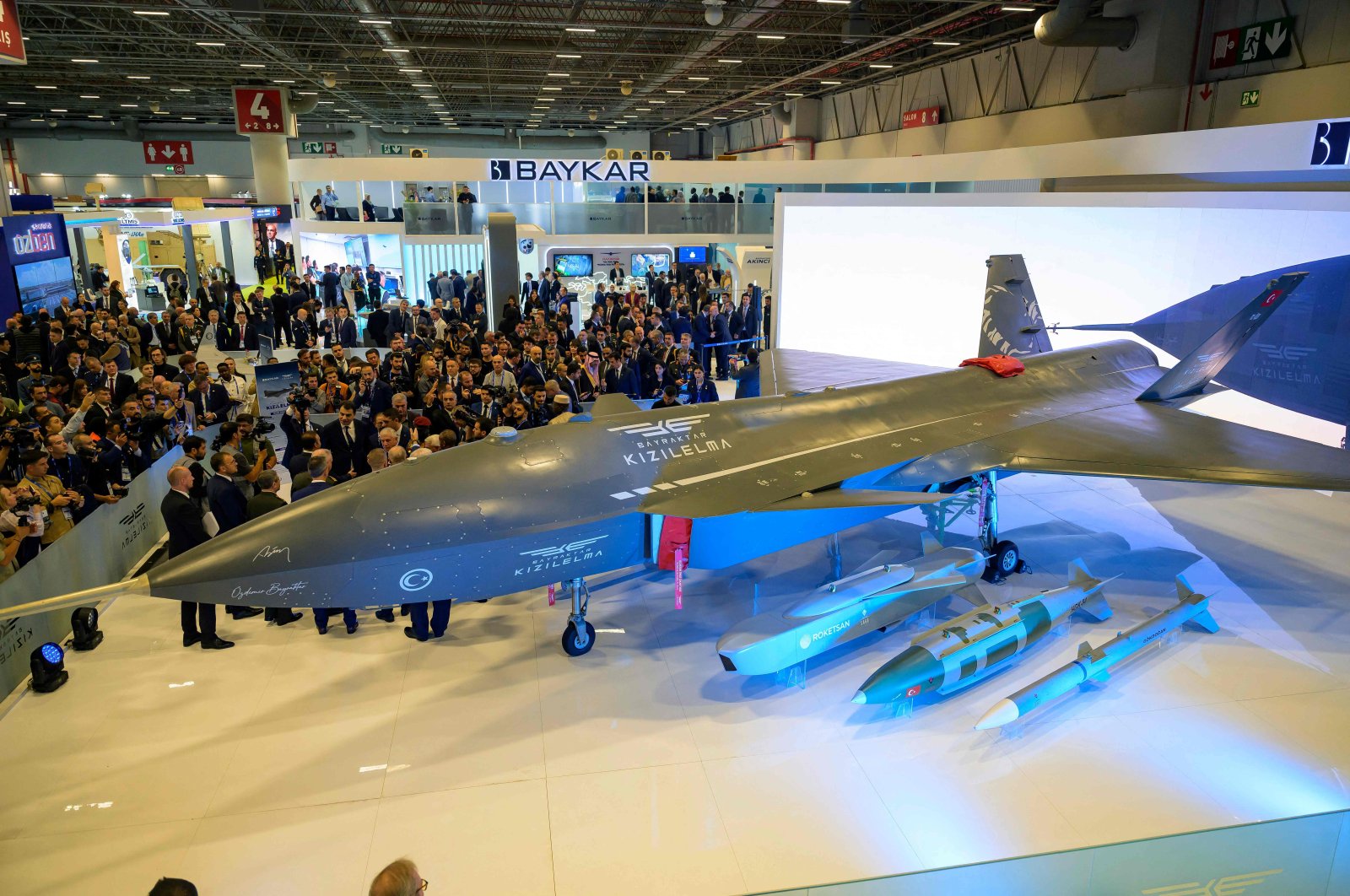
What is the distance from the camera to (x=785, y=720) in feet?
24.8

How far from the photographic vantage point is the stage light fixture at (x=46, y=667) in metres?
7.70

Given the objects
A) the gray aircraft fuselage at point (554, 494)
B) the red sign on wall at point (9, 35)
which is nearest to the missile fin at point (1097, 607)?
the gray aircraft fuselage at point (554, 494)

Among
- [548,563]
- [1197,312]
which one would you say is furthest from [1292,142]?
[548,563]

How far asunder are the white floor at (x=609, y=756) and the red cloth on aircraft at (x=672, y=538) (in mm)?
1080

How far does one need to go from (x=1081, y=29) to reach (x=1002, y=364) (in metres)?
15.0

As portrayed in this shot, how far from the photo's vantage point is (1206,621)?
8992 millimetres

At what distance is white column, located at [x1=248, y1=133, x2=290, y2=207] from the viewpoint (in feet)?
108

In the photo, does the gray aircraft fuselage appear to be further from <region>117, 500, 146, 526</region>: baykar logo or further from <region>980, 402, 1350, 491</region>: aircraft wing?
<region>117, 500, 146, 526</region>: baykar logo

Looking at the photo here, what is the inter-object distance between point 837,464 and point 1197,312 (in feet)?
27.1

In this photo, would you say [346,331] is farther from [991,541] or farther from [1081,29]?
[1081,29]

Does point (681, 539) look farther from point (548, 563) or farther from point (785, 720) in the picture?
point (785, 720)

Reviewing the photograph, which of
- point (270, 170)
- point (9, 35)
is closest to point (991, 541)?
point (9, 35)

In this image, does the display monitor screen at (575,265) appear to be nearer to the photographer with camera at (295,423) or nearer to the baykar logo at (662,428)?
the photographer with camera at (295,423)

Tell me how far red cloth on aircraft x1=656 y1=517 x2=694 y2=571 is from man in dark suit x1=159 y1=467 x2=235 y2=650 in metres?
4.34
